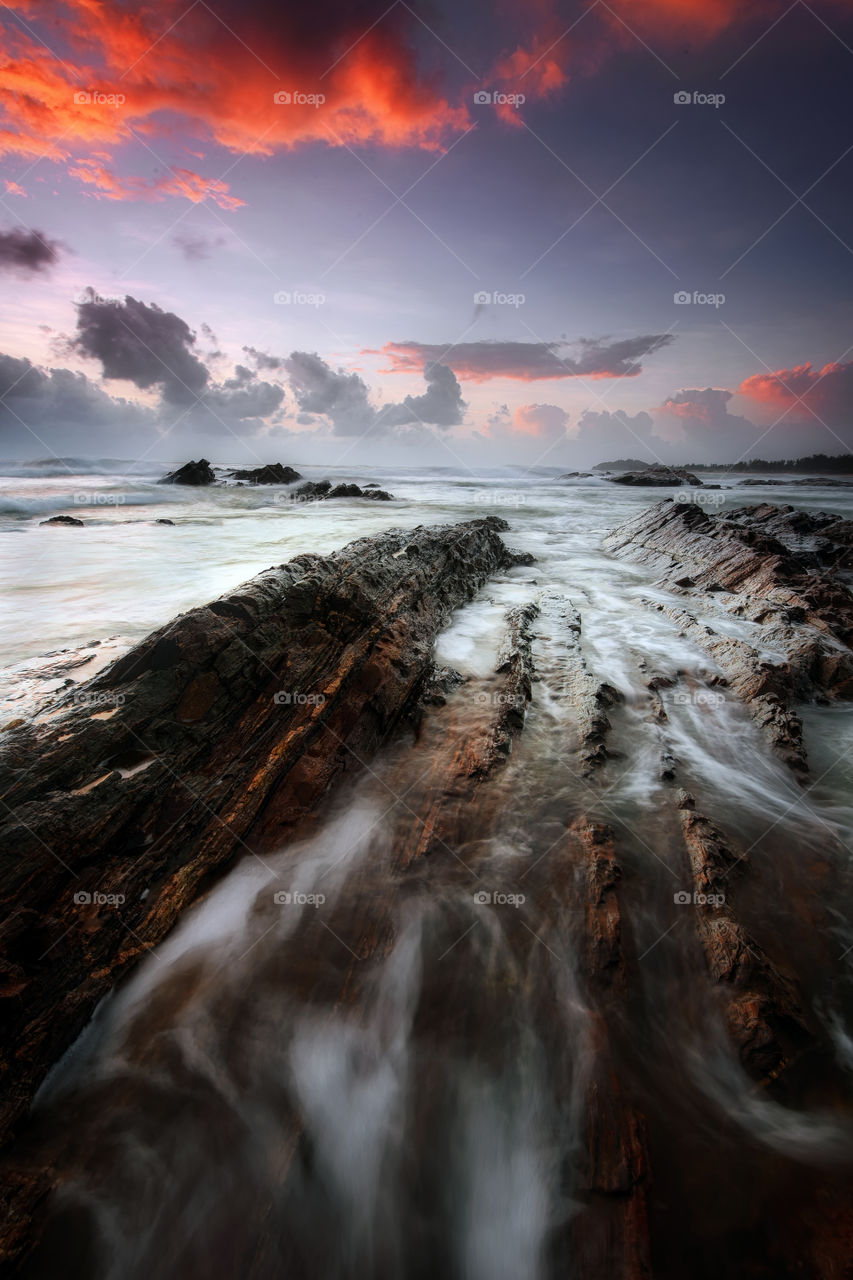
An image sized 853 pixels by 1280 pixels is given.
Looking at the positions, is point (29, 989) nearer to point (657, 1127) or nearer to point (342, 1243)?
point (342, 1243)

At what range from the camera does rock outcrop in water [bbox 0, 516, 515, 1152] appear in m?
2.86

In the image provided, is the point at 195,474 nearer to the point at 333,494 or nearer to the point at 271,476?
the point at 271,476

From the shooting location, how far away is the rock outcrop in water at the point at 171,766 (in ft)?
9.37

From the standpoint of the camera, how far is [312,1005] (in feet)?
9.92

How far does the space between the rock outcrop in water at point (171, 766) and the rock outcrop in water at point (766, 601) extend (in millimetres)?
4014

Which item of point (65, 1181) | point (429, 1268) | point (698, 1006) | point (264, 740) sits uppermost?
point (264, 740)

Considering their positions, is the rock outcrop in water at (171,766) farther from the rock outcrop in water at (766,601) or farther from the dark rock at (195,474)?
the dark rock at (195,474)

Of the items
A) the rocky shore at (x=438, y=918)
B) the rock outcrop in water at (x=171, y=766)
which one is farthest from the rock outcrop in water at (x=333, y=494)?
the rocky shore at (x=438, y=918)

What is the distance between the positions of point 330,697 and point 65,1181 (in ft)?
10.9

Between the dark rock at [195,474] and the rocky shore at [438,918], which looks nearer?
the rocky shore at [438,918]

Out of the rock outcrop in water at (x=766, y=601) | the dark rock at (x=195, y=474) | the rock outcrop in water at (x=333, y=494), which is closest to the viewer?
the rock outcrop in water at (x=766, y=601)

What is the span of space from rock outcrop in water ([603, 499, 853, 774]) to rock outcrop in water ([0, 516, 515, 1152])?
401cm

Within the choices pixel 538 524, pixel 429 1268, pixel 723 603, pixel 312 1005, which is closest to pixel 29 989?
pixel 312 1005

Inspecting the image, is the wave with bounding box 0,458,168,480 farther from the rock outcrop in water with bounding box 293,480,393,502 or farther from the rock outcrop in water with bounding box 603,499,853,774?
the rock outcrop in water with bounding box 603,499,853,774
